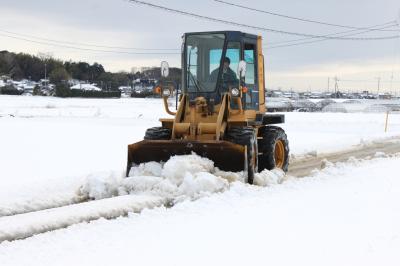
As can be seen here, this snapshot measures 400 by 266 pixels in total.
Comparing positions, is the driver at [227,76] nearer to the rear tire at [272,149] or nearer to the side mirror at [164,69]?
the side mirror at [164,69]

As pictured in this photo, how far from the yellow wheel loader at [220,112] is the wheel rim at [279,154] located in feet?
0.07

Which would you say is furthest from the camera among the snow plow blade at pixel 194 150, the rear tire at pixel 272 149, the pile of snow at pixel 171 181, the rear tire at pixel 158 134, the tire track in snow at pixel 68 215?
the rear tire at pixel 272 149

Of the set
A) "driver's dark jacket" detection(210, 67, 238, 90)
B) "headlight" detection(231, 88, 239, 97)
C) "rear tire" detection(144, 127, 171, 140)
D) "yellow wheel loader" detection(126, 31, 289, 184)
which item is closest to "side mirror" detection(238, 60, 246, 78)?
"yellow wheel loader" detection(126, 31, 289, 184)

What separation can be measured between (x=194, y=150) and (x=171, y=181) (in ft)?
2.93

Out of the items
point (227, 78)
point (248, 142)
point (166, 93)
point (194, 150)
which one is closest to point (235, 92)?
point (227, 78)

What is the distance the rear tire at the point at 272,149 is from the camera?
37.0ft

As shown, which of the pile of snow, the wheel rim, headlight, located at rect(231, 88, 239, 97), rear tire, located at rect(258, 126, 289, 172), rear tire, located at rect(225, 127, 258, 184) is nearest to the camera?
the pile of snow

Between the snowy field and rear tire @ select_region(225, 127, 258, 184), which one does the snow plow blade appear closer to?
rear tire @ select_region(225, 127, 258, 184)

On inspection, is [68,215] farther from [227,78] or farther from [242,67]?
[227,78]

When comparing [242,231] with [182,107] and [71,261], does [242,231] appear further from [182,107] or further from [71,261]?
[182,107]

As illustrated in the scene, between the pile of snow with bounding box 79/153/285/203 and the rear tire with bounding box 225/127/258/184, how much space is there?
0.67 feet

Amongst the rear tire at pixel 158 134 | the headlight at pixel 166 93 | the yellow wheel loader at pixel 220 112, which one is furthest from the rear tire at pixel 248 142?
the headlight at pixel 166 93

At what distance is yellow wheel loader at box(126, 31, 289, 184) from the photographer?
985 cm

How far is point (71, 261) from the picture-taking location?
18.4 feet
